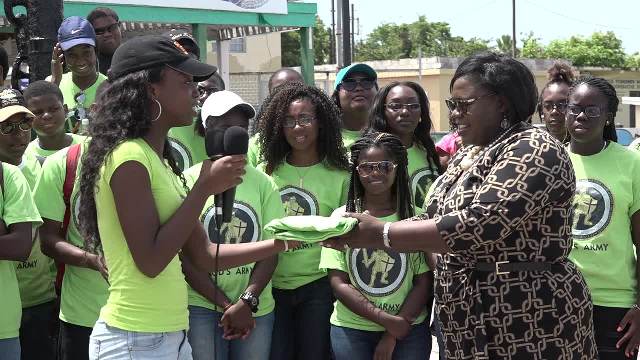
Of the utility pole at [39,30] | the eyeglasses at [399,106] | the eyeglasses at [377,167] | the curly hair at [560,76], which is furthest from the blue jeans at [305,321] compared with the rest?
the utility pole at [39,30]

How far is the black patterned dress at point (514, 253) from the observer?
3.17 metres

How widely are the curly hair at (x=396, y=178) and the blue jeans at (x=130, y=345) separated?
70.9 inches

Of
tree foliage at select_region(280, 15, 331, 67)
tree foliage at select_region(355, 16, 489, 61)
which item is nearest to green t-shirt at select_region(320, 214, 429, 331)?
tree foliage at select_region(280, 15, 331, 67)

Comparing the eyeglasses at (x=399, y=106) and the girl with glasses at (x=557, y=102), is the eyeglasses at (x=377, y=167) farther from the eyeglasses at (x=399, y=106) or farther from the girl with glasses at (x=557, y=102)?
the girl with glasses at (x=557, y=102)

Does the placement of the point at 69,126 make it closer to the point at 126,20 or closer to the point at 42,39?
the point at 42,39

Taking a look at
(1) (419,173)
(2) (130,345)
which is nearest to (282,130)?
(1) (419,173)

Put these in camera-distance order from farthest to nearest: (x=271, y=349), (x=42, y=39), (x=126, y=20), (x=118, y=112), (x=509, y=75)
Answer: (x=126, y=20), (x=42, y=39), (x=271, y=349), (x=509, y=75), (x=118, y=112)

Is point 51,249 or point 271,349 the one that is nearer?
point 51,249

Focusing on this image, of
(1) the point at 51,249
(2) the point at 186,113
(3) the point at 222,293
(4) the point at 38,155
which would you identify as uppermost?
(2) the point at 186,113

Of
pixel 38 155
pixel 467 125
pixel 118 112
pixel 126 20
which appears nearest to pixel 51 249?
pixel 38 155

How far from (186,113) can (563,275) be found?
162 cm

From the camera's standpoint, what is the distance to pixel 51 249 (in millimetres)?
4367

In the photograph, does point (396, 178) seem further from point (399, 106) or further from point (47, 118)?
point (47, 118)

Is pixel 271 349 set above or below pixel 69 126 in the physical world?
below
